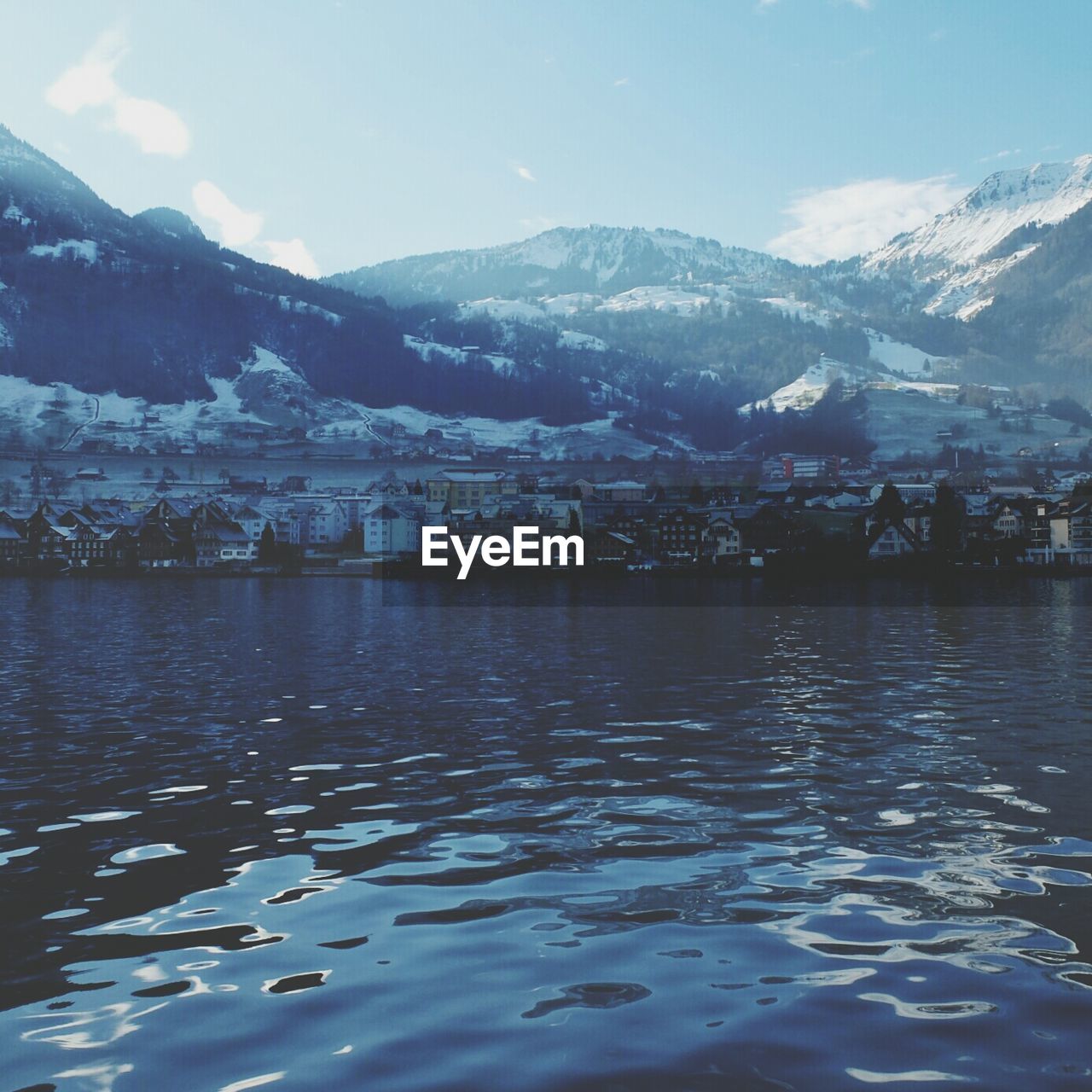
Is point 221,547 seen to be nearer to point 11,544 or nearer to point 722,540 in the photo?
point 11,544

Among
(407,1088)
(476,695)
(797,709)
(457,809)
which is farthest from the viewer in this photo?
(476,695)

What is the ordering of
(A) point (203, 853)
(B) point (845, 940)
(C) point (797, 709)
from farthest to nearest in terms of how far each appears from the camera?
(C) point (797, 709) < (A) point (203, 853) < (B) point (845, 940)

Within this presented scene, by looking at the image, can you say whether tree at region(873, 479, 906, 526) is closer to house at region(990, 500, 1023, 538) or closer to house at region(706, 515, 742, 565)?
house at region(990, 500, 1023, 538)

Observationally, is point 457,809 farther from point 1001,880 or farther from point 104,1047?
point 104,1047

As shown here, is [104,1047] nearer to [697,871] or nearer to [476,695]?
[697,871]

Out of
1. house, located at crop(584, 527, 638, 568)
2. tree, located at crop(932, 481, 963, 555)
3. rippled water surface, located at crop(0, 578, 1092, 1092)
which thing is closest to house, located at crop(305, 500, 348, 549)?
house, located at crop(584, 527, 638, 568)

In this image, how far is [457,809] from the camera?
51.7 feet

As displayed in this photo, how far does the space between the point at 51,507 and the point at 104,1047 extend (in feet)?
624

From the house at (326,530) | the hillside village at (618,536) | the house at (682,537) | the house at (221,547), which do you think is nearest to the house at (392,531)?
the hillside village at (618,536)

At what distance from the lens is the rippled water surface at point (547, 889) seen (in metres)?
7.86

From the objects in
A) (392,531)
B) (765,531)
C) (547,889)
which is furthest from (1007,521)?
(547,889)

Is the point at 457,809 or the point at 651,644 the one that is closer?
the point at 457,809

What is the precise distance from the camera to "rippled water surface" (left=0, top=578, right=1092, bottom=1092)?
7.86 metres

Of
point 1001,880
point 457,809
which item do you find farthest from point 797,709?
point 1001,880
